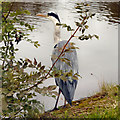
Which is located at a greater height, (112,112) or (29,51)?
(29,51)

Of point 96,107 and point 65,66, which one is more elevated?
point 65,66

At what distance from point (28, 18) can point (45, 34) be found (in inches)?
9.9

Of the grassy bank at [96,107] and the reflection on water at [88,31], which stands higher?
the reflection on water at [88,31]

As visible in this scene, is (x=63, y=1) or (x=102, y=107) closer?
(x=102, y=107)

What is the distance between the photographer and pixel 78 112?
1.74 metres

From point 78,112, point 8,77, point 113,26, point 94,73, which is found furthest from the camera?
point 113,26

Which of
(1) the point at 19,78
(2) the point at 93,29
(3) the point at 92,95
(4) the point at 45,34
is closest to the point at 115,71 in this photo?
(3) the point at 92,95

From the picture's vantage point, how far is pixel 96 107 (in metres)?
1.76

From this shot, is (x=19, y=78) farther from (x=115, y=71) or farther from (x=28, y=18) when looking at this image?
(x=115, y=71)

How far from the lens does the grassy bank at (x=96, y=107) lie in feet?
5.12

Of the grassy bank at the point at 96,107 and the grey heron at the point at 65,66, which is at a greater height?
the grey heron at the point at 65,66

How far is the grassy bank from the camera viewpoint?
5.12 feet

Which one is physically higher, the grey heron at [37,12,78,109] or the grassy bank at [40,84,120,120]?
the grey heron at [37,12,78,109]

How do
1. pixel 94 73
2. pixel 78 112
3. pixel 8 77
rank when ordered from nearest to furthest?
1. pixel 8 77
2. pixel 78 112
3. pixel 94 73
